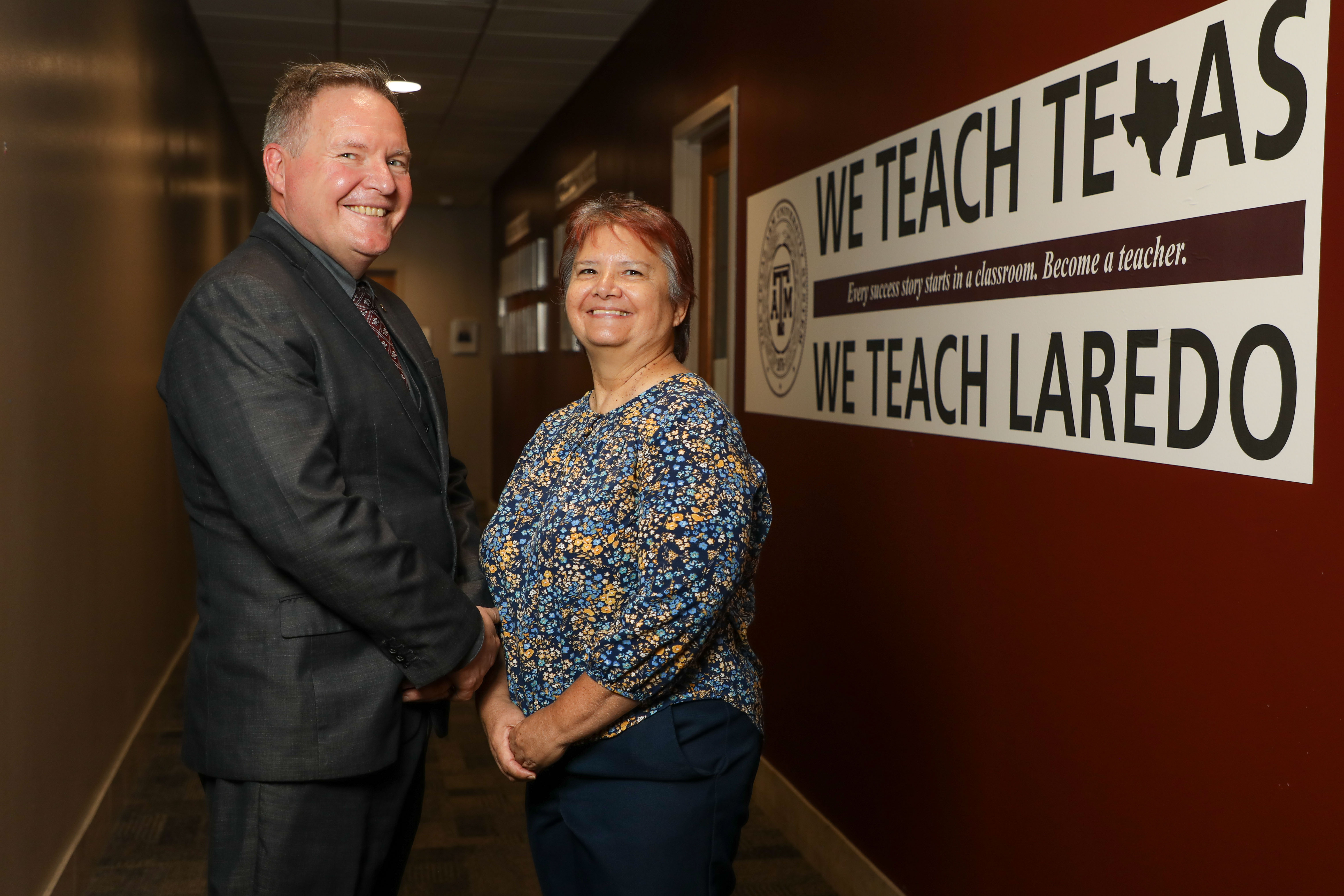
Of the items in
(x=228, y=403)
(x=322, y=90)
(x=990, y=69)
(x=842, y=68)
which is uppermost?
(x=842, y=68)

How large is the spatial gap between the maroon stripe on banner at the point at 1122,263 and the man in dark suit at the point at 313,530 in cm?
117

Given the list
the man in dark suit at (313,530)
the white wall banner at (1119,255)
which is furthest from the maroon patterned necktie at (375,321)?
the white wall banner at (1119,255)

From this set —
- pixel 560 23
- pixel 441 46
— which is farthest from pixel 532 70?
pixel 560 23

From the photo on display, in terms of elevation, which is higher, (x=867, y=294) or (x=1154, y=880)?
(x=867, y=294)

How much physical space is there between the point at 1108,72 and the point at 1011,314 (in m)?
0.48

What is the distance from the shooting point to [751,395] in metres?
3.67

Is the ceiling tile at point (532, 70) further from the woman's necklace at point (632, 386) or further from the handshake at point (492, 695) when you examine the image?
the handshake at point (492, 695)

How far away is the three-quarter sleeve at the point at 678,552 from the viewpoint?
1.37 metres

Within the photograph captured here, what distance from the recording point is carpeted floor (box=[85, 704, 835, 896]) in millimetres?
2965

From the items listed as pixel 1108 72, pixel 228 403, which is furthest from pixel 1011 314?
pixel 228 403

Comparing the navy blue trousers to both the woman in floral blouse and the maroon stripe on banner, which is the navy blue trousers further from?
the maroon stripe on banner

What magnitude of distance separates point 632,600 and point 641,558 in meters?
0.06

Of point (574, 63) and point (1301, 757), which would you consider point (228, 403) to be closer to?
point (1301, 757)

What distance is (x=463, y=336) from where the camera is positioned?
38.9 ft
